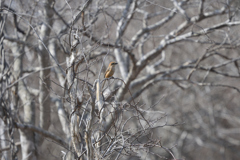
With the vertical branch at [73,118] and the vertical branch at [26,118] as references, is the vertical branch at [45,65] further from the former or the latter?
the vertical branch at [73,118]

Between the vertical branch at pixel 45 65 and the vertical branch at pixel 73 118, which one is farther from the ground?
the vertical branch at pixel 45 65

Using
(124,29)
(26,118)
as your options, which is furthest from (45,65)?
(124,29)

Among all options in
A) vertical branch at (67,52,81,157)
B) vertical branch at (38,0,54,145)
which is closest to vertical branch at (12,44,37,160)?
vertical branch at (38,0,54,145)

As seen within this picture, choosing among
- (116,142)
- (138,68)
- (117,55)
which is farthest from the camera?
(117,55)

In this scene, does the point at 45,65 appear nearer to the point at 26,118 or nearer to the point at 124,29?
the point at 26,118

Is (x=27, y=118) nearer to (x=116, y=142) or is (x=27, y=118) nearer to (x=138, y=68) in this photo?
(x=138, y=68)

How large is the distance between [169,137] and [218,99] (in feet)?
8.12

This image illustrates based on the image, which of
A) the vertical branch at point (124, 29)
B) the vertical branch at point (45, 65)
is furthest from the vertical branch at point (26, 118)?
the vertical branch at point (124, 29)

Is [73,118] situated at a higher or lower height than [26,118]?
lower

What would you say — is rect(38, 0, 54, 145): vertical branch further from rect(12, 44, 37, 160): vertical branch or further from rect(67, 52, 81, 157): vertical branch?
rect(67, 52, 81, 157): vertical branch

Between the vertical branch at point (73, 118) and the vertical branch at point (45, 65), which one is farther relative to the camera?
the vertical branch at point (45, 65)

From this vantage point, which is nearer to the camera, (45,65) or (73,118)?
(73,118)

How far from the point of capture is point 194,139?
1238 cm

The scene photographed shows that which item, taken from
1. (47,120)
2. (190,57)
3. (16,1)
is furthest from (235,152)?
(16,1)
